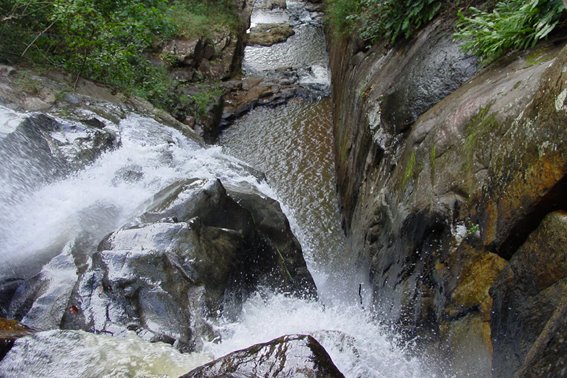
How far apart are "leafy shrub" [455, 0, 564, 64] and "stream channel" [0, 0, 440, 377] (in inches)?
122

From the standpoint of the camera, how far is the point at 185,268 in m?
5.27

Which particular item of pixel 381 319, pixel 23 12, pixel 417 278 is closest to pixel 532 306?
pixel 417 278

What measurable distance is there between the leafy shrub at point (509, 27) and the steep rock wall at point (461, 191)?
18 cm

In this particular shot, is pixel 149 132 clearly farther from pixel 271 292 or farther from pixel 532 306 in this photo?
pixel 532 306

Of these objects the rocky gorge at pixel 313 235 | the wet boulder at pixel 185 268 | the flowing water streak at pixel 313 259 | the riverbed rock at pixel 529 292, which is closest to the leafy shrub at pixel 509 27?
the rocky gorge at pixel 313 235

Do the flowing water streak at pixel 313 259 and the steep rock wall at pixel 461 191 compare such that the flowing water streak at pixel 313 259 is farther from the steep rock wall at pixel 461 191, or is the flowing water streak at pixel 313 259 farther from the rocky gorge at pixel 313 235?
the steep rock wall at pixel 461 191

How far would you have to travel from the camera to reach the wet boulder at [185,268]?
4840mm

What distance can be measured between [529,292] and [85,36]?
30.0 feet

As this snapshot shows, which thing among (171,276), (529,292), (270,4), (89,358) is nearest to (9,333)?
(89,358)

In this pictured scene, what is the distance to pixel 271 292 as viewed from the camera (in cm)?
611

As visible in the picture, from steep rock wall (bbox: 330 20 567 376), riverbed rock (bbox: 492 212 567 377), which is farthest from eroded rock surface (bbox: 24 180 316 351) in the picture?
riverbed rock (bbox: 492 212 567 377)

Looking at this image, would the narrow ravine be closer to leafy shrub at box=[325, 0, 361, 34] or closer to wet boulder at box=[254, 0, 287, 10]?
leafy shrub at box=[325, 0, 361, 34]

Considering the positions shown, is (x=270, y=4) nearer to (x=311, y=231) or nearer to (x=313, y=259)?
(x=311, y=231)

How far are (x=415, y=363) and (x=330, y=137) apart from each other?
7347 millimetres
